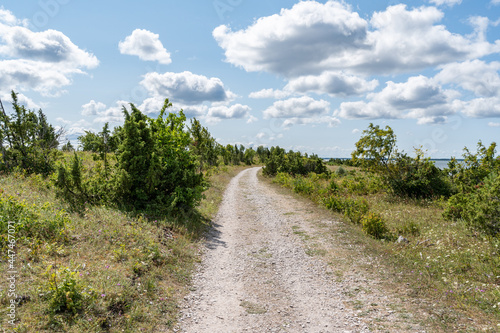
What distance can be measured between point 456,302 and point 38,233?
1065 centimetres

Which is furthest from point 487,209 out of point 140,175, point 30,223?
point 30,223

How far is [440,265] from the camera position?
7953mm

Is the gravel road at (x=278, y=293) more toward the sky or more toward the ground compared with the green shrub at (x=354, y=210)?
more toward the ground

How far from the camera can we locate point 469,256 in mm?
8391

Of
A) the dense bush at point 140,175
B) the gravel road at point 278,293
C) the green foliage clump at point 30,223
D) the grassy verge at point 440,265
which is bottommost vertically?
the gravel road at point 278,293

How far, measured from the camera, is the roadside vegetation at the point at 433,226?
6.23 m

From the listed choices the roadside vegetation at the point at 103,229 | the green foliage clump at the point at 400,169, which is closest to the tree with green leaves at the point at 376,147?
the green foliage clump at the point at 400,169

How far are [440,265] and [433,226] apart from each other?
441 cm

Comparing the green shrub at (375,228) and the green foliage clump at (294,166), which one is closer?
the green shrub at (375,228)

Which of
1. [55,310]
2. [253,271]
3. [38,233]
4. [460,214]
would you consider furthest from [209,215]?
[460,214]

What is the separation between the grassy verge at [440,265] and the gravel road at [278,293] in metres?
0.89

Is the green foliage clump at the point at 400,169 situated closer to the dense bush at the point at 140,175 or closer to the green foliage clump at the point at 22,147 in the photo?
the dense bush at the point at 140,175

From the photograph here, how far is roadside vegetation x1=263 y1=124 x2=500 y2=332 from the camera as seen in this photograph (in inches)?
245

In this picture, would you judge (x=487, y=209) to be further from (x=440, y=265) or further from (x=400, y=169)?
(x=400, y=169)
